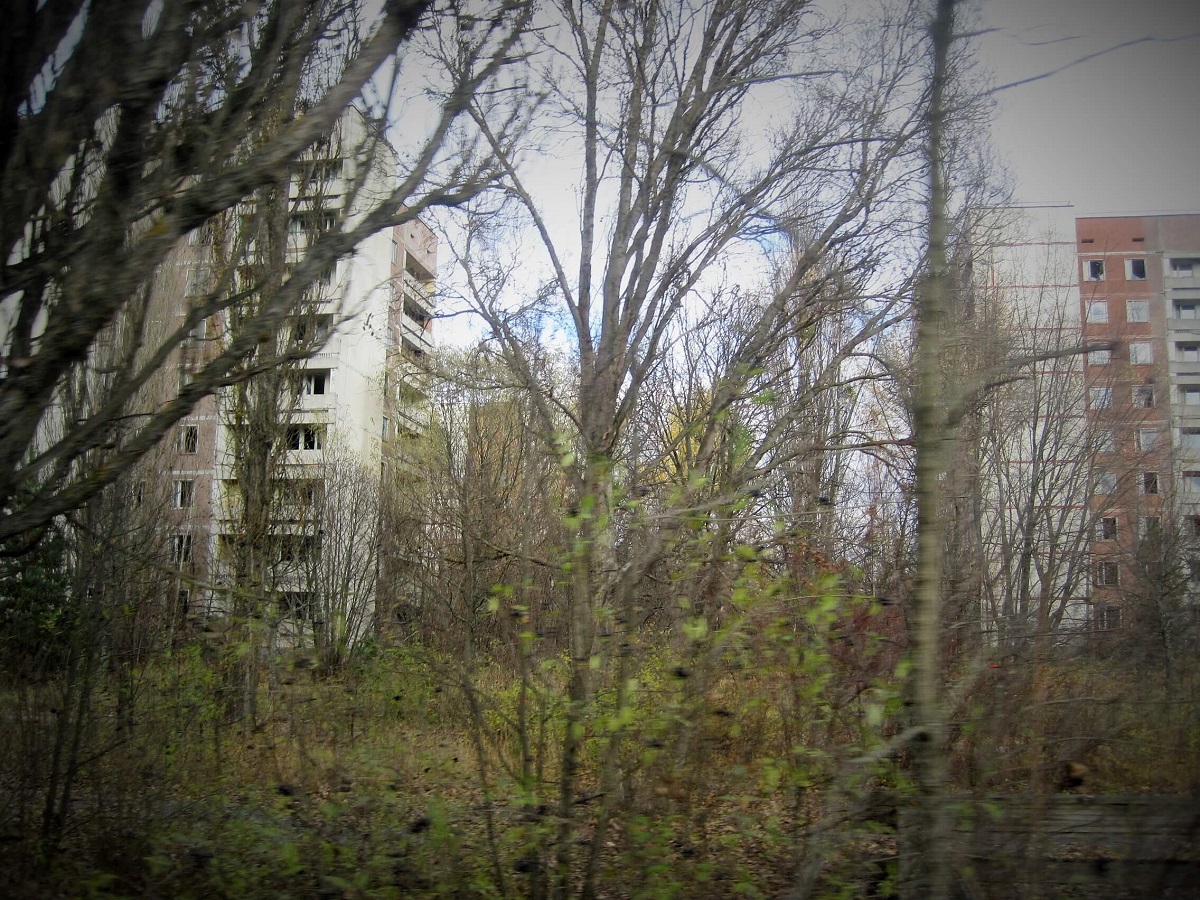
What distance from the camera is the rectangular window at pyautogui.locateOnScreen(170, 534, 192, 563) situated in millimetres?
9939

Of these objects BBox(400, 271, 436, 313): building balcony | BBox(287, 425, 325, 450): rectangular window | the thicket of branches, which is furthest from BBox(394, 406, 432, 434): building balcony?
the thicket of branches

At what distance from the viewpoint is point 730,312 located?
11367mm

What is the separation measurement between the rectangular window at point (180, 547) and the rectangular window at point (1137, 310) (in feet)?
43.5

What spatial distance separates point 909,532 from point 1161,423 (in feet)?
28.9

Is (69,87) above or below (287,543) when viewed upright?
above

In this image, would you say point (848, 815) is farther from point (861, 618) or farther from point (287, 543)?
point (287, 543)

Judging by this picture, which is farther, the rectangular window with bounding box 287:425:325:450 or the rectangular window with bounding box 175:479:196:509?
the rectangular window with bounding box 287:425:325:450

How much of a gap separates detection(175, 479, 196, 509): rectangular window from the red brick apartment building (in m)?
10.2

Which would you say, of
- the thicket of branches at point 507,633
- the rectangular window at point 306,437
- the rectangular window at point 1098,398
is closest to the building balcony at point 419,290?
the thicket of branches at point 507,633

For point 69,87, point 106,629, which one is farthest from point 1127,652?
point 106,629

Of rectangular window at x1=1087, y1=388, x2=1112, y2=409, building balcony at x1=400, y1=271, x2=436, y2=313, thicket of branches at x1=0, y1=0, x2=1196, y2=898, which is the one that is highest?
building balcony at x1=400, y1=271, x2=436, y2=313

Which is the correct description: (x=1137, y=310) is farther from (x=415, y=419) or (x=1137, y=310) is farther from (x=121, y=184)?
(x=415, y=419)

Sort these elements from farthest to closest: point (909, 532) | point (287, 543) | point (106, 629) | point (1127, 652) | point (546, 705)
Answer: point (287, 543), point (106, 629), point (909, 532), point (546, 705), point (1127, 652)

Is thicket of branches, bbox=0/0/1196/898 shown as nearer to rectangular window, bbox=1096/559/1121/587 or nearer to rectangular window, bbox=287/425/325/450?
rectangular window, bbox=1096/559/1121/587
